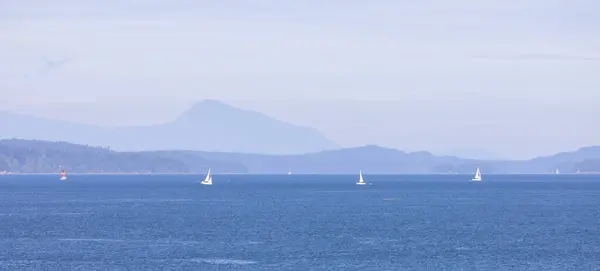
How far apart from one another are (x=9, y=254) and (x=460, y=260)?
36.7 meters

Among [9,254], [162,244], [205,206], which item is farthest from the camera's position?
[205,206]

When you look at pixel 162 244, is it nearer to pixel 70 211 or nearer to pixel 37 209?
pixel 70 211

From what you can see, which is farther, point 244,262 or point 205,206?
point 205,206

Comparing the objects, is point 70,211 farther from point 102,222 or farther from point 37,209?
point 102,222

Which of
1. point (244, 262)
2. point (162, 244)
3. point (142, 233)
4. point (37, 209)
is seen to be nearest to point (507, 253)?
point (244, 262)

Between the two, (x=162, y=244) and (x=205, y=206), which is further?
(x=205, y=206)

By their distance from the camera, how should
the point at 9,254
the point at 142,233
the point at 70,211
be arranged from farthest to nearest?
the point at 70,211 → the point at 142,233 → the point at 9,254

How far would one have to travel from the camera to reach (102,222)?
12800cm

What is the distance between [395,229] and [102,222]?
36.6 meters

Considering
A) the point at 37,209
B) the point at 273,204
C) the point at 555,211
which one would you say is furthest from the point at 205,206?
the point at 555,211

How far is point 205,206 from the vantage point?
172 m

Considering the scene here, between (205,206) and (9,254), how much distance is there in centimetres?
8501

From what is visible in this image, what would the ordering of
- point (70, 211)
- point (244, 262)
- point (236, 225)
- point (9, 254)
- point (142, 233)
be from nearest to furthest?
1. point (244, 262)
2. point (9, 254)
3. point (142, 233)
4. point (236, 225)
5. point (70, 211)

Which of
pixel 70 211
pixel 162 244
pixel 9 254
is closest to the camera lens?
pixel 9 254
